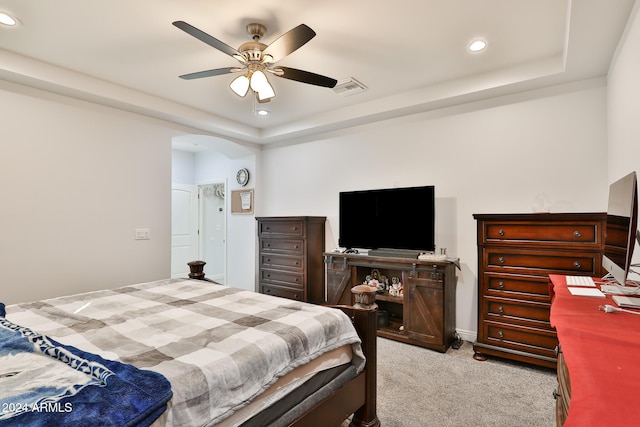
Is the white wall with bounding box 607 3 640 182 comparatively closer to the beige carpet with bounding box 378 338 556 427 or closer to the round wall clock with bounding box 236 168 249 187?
the beige carpet with bounding box 378 338 556 427

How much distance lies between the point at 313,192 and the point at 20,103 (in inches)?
132

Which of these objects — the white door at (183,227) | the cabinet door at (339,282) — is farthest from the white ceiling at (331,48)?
the white door at (183,227)

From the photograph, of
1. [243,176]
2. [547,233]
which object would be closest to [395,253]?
[547,233]

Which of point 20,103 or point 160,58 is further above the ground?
point 160,58

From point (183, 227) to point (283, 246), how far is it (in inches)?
117

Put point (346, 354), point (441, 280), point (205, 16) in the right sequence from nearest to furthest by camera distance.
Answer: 1. point (346, 354)
2. point (205, 16)
3. point (441, 280)

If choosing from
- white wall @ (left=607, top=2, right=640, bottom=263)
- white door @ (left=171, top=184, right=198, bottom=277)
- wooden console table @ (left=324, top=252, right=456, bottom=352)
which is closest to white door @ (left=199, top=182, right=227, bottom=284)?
white door @ (left=171, top=184, right=198, bottom=277)

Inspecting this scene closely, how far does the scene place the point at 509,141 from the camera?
3.37 metres

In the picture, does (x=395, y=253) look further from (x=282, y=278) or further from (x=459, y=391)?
(x=282, y=278)

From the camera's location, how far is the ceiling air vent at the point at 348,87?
3398 mm

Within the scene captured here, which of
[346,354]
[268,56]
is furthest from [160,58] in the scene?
[346,354]

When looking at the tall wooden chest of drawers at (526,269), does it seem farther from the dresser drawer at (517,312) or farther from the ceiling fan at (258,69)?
the ceiling fan at (258,69)

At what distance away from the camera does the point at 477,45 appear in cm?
271

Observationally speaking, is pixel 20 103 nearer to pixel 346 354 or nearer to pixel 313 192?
pixel 313 192
